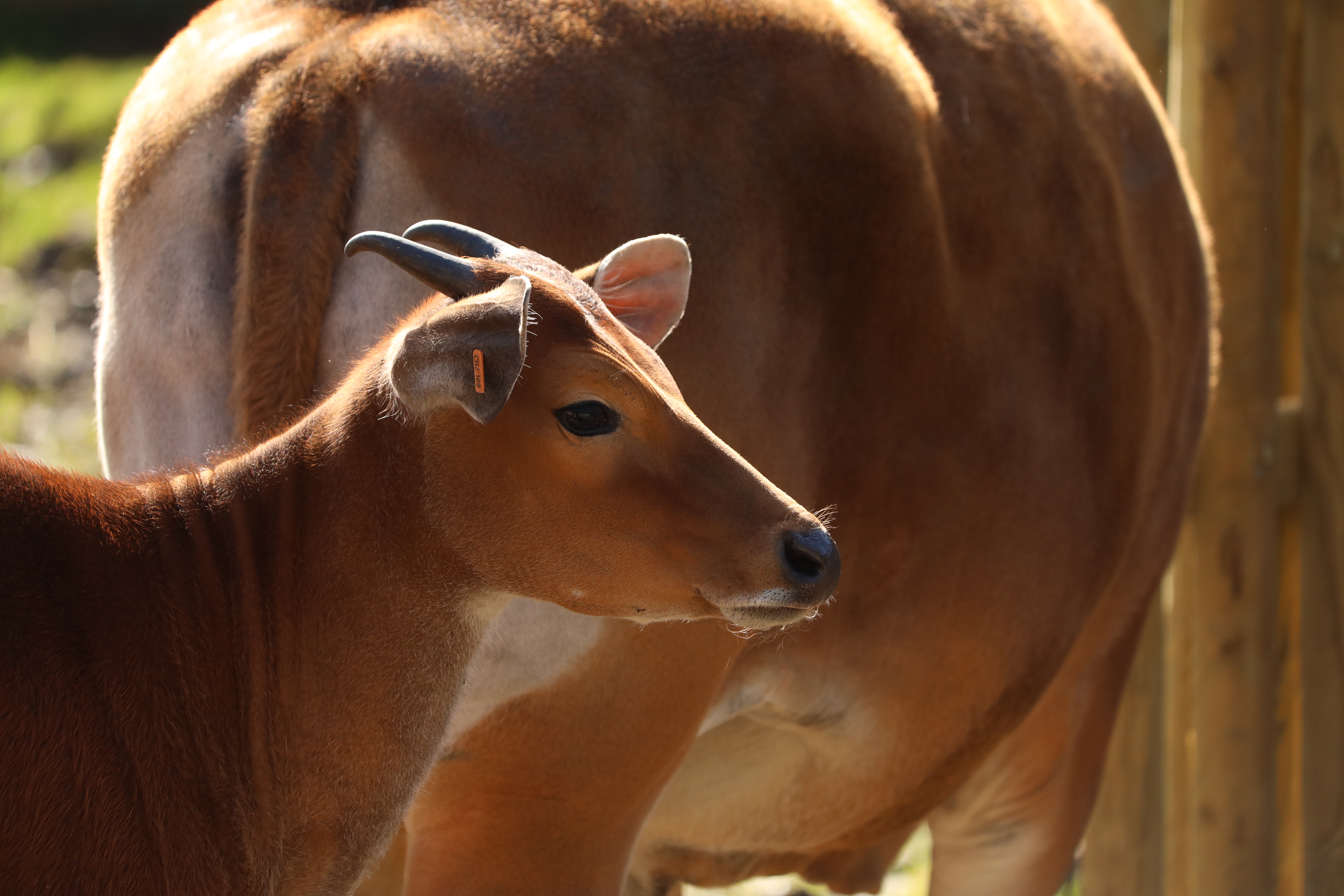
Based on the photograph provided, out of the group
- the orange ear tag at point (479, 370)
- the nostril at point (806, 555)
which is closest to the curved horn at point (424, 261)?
the orange ear tag at point (479, 370)

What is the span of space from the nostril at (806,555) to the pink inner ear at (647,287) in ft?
1.31

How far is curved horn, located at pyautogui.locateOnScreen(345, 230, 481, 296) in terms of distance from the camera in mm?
→ 1870

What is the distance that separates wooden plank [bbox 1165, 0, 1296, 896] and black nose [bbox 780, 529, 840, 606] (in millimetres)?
2678

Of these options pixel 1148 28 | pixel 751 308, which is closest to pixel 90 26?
pixel 1148 28

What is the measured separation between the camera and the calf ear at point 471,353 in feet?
5.93

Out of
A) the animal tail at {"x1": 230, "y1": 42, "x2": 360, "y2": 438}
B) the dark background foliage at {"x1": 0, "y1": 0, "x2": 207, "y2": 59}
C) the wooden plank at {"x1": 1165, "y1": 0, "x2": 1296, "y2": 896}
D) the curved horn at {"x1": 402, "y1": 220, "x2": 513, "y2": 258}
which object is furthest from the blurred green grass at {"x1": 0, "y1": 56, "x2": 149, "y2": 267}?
the curved horn at {"x1": 402, "y1": 220, "x2": 513, "y2": 258}

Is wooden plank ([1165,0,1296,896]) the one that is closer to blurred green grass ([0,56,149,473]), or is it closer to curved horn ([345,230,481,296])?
curved horn ([345,230,481,296])

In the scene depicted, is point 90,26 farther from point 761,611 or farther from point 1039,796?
point 761,611

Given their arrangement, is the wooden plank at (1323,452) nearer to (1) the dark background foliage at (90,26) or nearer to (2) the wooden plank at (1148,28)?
(2) the wooden plank at (1148,28)

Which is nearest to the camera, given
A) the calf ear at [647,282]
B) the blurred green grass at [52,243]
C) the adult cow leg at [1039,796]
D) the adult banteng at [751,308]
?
the calf ear at [647,282]

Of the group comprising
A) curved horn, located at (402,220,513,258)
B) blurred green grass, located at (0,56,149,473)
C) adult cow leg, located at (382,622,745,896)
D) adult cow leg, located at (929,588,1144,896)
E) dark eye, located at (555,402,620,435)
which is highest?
curved horn, located at (402,220,513,258)

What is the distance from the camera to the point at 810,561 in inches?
77.2

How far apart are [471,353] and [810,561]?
1.72 feet

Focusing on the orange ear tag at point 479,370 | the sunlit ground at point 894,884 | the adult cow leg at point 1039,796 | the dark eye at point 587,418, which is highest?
the orange ear tag at point 479,370
